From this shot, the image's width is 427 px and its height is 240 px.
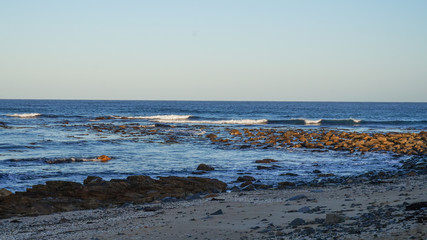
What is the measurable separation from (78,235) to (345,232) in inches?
165

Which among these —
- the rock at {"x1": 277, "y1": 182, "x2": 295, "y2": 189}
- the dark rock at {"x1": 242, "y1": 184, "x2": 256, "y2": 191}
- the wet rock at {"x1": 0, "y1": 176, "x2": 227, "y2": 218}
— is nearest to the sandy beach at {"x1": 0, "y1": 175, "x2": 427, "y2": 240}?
the wet rock at {"x1": 0, "y1": 176, "x2": 227, "y2": 218}

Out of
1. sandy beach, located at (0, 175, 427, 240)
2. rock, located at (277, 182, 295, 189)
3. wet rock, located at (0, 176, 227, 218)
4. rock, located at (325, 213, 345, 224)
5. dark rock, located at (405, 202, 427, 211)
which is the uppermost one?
dark rock, located at (405, 202, 427, 211)

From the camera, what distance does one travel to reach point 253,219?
754 centimetres

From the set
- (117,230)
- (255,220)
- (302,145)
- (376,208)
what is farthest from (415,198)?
(302,145)

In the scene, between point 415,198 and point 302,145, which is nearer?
point 415,198

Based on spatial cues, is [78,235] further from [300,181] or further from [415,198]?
[300,181]

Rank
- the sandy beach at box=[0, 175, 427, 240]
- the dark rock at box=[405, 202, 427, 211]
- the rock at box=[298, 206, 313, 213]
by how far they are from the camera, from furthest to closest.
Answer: the rock at box=[298, 206, 313, 213] < the dark rock at box=[405, 202, 427, 211] < the sandy beach at box=[0, 175, 427, 240]

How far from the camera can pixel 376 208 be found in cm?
718

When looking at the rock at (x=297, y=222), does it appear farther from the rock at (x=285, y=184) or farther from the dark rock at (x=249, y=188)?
the rock at (x=285, y=184)

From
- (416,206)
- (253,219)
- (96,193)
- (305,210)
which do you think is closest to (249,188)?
(96,193)

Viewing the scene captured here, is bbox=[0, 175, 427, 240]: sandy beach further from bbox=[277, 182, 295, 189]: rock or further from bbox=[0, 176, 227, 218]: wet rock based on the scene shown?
bbox=[277, 182, 295, 189]: rock

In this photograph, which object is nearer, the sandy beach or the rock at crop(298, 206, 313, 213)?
the sandy beach

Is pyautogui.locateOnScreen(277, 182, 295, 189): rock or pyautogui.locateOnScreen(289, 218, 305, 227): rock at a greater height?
pyautogui.locateOnScreen(289, 218, 305, 227): rock

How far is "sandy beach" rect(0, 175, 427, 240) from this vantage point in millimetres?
5891
